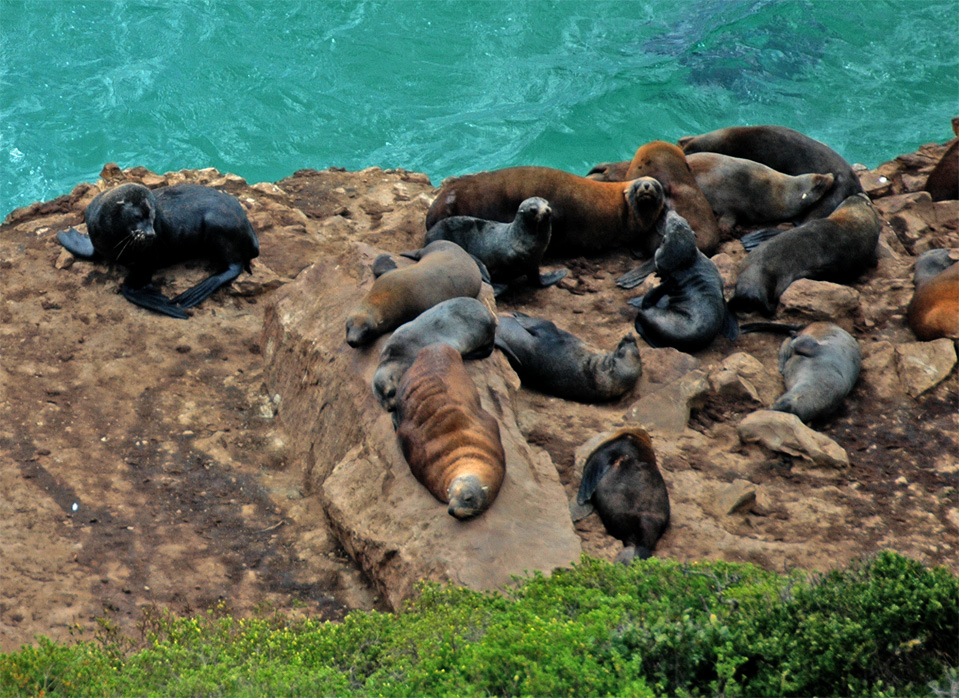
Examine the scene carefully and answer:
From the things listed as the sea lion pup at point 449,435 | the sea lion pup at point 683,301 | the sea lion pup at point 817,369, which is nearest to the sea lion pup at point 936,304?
the sea lion pup at point 817,369

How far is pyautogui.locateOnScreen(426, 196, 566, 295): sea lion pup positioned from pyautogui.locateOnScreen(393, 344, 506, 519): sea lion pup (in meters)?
2.47

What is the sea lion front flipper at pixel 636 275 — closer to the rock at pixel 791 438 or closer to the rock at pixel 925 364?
the rock at pixel 925 364

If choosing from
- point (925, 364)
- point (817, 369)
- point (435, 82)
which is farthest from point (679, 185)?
point (435, 82)

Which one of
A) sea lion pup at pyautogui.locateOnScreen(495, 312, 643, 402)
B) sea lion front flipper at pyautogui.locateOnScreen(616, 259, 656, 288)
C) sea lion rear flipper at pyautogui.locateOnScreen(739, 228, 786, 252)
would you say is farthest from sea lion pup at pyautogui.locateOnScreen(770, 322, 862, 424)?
sea lion rear flipper at pyautogui.locateOnScreen(739, 228, 786, 252)

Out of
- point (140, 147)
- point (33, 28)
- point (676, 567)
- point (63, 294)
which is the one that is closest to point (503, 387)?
point (676, 567)

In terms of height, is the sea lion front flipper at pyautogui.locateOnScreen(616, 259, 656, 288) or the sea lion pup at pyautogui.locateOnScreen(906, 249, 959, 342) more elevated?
the sea lion pup at pyautogui.locateOnScreen(906, 249, 959, 342)

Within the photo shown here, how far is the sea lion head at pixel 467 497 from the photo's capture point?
4730 mm

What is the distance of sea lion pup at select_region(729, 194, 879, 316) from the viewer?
7.85 meters

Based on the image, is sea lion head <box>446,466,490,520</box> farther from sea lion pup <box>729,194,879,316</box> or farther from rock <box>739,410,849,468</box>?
sea lion pup <box>729,194,879,316</box>

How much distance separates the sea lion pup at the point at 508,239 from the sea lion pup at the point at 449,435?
247cm

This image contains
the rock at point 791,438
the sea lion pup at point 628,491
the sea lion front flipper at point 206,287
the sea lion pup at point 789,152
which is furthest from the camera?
the sea lion pup at point 789,152

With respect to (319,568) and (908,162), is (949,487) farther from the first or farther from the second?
(908,162)

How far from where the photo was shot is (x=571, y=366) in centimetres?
657

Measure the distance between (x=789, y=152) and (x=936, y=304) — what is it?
294 cm
